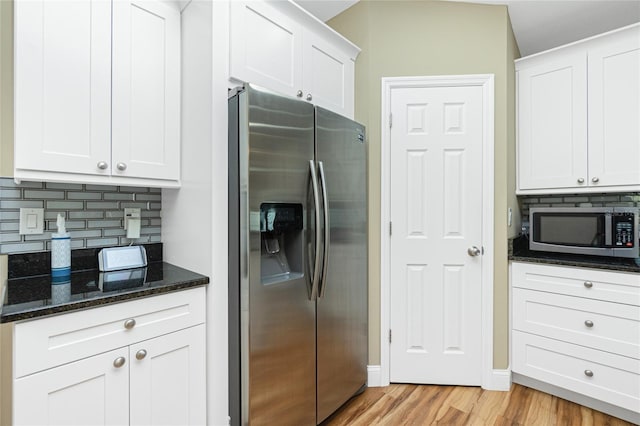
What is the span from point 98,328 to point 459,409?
2.03 meters

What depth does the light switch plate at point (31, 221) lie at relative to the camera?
1.49 meters

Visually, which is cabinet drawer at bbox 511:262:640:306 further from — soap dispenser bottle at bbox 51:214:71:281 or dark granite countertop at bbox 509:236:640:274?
soap dispenser bottle at bbox 51:214:71:281

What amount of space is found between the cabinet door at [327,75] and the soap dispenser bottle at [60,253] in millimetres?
1418

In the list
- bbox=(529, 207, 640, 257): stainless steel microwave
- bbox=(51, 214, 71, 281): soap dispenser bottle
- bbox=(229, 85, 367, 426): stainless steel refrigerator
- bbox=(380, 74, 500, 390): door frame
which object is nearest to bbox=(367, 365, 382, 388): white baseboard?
bbox=(380, 74, 500, 390): door frame

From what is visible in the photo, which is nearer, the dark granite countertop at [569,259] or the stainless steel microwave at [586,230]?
the dark granite countertop at [569,259]

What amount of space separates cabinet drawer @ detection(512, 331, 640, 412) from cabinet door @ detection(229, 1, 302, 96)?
2300 millimetres

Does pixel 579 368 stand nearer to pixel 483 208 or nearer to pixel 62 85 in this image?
pixel 483 208

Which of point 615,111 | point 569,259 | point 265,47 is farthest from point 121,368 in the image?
point 615,111

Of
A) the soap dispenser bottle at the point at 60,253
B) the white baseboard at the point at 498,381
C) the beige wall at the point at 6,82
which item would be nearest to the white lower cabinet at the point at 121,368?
the soap dispenser bottle at the point at 60,253

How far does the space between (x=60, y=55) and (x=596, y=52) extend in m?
3.11

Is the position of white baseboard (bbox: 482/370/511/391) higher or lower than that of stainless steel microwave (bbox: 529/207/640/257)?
lower

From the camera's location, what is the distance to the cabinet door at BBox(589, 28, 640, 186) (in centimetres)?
206

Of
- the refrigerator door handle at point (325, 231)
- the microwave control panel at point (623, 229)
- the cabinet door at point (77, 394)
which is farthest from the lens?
the microwave control panel at point (623, 229)

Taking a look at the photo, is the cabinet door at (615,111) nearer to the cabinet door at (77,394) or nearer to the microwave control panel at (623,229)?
the microwave control panel at (623,229)
